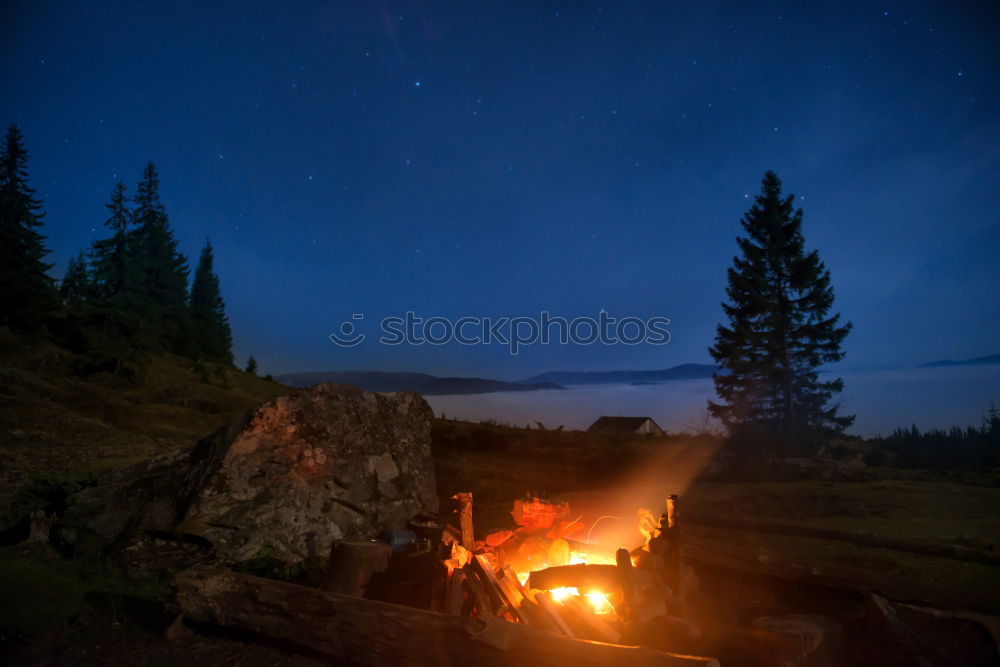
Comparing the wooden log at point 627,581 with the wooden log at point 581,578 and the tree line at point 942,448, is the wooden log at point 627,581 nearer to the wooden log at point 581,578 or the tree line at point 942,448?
the wooden log at point 581,578

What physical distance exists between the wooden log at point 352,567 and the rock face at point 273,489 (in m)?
1.07

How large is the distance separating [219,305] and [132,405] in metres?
42.1

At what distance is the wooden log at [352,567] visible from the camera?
189 inches

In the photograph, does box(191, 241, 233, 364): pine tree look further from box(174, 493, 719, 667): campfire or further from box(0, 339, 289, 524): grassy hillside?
box(174, 493, 719, 667): campfire

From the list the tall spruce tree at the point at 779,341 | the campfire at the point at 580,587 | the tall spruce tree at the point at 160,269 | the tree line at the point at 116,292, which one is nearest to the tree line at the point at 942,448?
the tall spruce tree at the point at 779,341

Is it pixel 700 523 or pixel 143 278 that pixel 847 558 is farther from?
pixel 143 278

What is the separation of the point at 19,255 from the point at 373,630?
102ft

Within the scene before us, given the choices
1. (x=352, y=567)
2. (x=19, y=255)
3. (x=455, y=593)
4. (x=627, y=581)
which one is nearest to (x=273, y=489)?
(x=352, y=567)

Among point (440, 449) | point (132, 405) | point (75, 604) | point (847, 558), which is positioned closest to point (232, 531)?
point (75, 604)

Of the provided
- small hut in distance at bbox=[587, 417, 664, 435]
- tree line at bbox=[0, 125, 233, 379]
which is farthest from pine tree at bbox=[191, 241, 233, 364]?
small hut in distance at bbox=[587, 417, 664, 435]

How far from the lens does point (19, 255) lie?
78.1 ft

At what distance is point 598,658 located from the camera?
9.30 feet

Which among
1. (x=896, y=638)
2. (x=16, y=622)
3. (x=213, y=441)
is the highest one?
(x=213, y=441)

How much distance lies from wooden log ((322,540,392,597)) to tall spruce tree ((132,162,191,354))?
36864 mm
